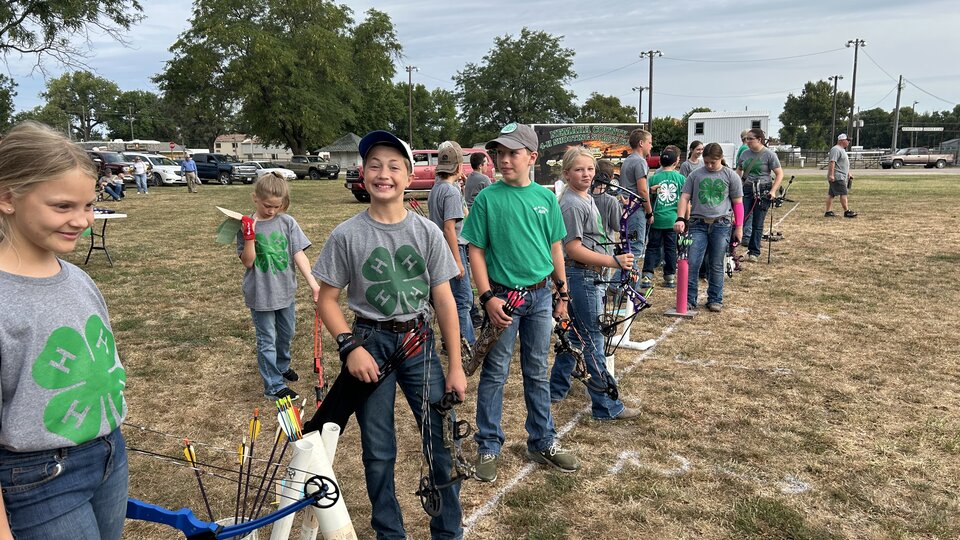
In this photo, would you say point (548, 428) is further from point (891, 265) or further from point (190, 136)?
point (190, 136)

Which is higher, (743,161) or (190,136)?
(190,136)

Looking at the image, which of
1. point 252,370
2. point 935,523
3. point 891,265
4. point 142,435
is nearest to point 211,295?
point 252,370

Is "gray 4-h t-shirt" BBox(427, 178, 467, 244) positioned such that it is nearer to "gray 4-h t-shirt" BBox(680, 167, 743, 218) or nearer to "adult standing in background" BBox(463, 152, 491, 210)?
"adult standing in background" BBox(463, 152, 491, 210)

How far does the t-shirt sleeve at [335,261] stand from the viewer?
8.46ft

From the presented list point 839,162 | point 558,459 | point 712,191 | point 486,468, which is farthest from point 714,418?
point 839,162

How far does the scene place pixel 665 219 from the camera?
8000 mm

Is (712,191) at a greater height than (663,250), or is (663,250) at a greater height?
(712,191)

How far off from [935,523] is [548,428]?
1981 millimetres

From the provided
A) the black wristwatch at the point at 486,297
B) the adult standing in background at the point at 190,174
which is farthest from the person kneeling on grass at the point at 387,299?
the adult standing in background at the point at 190,174

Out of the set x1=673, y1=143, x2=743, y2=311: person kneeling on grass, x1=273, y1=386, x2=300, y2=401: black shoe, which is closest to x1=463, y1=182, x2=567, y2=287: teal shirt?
x1=273, y1=386, x2=300, y2=401: black shoe

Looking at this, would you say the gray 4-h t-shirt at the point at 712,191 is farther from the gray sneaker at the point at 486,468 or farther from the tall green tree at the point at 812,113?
the tall green tree at the point at 812,113

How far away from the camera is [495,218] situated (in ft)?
11.3

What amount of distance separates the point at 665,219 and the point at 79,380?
288 inches

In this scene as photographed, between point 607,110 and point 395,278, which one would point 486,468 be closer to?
point 395,278
